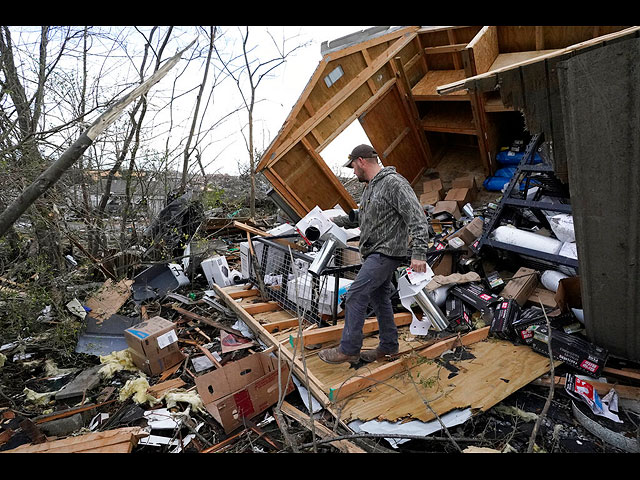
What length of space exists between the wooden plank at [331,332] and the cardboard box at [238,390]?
11.3 inches

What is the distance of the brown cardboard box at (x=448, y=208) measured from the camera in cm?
570

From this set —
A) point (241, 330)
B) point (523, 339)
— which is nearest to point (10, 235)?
point (241, 330)

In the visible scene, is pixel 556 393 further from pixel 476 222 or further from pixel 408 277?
pixel 476 222

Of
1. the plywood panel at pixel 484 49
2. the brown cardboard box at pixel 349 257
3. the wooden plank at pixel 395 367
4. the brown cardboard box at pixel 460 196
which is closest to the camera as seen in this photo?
the wooden plank at pixel 395 367

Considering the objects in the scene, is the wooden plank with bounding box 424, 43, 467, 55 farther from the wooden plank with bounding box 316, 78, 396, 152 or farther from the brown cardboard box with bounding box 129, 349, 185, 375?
the brown cardboard box with bounding box 129, 349, 185, 375

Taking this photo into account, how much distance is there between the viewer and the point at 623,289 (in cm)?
251

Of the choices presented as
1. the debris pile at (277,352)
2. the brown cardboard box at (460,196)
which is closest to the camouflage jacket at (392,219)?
the debris pile at (277,352)

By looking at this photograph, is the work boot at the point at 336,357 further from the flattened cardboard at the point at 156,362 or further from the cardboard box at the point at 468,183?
the cardboard box at the point at 468,183

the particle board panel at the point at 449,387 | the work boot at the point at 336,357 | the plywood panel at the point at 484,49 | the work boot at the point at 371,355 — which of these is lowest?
the particle board panel at the point at 449,387

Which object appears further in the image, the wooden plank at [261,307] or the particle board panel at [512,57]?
the particle board panel at [512,57]

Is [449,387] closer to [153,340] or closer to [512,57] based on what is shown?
[153,340]

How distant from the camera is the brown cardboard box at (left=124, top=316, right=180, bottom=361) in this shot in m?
3.27
